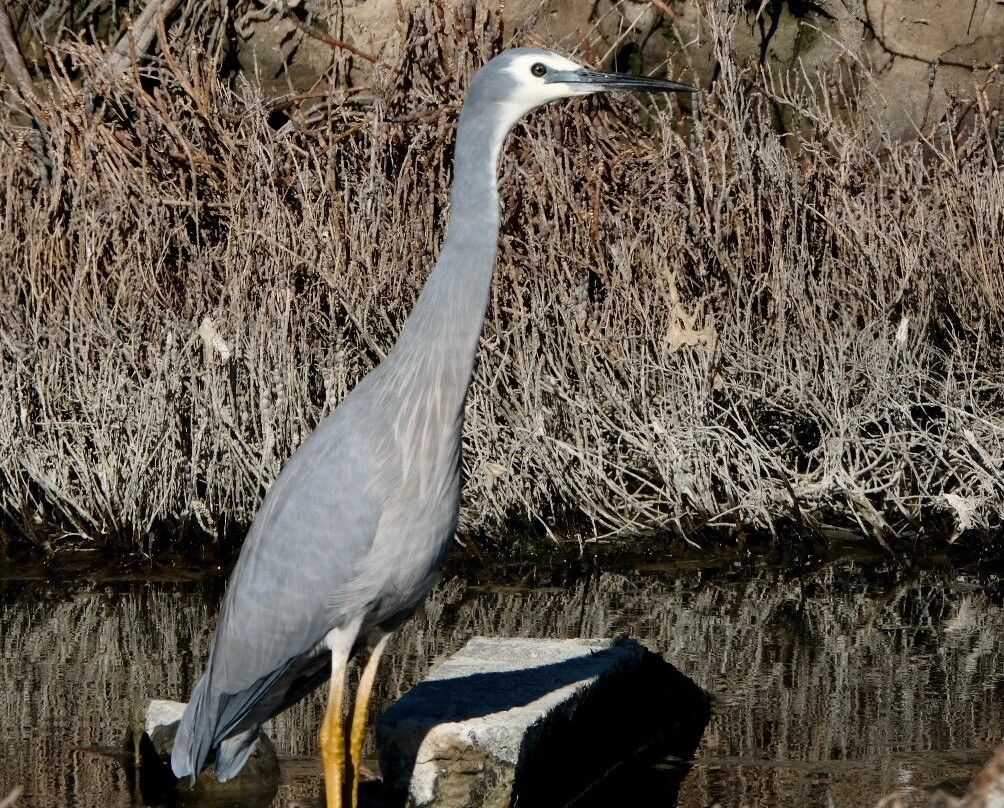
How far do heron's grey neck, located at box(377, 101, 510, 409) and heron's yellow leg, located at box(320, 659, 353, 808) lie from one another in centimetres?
74

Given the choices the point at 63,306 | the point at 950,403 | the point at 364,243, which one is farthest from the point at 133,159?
the point at 950,403

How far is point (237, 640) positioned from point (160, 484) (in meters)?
2.82

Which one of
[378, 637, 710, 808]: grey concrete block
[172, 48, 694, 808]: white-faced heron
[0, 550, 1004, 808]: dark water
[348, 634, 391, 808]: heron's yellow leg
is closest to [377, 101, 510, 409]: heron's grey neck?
[172, 48, 694, 808]: white-faced heron

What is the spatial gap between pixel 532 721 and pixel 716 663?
1.46 m

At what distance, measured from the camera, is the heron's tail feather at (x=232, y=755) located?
3.95 m

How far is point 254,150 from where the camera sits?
6887 mm

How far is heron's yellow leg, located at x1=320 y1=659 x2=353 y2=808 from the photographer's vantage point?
3.78 metres

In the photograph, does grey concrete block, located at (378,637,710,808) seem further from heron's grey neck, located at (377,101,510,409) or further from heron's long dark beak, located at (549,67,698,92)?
heron's long dark beak, located at (549,67,698,92)

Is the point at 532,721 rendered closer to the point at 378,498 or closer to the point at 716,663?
the point at 378,498

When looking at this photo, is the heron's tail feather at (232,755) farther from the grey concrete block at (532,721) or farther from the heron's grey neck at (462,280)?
the heron's grey neck at (462,280)

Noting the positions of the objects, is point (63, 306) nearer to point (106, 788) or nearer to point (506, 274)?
point (506, 274)

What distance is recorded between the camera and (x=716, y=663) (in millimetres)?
5219

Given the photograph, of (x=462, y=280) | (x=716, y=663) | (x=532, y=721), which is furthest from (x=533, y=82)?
(x=716, y=663)

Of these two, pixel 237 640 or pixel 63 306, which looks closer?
pixel 237 640
